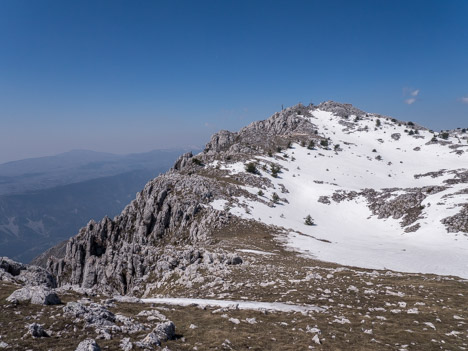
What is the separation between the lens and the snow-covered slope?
162 feet

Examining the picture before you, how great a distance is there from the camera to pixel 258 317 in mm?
16562

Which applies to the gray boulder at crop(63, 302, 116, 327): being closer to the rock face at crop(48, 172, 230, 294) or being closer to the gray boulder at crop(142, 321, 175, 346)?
the gray boulder at crop(142, 321, 175, 346)

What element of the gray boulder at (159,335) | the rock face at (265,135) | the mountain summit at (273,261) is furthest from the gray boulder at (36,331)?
the rock face at (265,135)

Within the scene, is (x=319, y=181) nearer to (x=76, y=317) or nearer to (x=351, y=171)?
(x=351, y=171)

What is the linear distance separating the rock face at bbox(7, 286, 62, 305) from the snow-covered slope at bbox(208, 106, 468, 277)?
40.0 m

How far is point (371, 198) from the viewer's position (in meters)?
88.1

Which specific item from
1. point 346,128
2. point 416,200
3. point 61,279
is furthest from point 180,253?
point 346,128

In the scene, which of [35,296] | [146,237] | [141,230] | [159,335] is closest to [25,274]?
[35,296]

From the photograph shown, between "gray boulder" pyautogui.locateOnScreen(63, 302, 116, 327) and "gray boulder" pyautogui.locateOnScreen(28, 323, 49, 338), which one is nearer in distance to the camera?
"gray boulder" pyautogui.locateOnScreen(28, 323, 49, 338)

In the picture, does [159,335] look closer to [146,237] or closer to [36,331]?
A: [36,331]

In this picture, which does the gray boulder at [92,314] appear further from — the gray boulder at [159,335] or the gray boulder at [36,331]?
the gray boulder at [159,335]

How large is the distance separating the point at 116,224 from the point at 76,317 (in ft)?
233

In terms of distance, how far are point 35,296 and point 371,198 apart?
311ft

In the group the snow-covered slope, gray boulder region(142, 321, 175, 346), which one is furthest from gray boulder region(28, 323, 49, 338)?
the snow-covered slope
